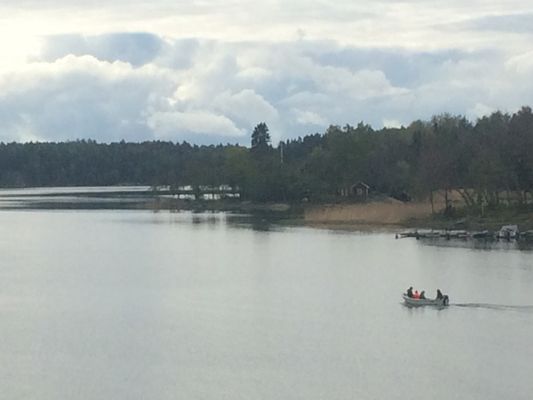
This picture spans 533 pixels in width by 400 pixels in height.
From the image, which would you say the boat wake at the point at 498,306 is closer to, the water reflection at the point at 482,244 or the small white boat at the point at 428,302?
the small white boat at the point at 428,302

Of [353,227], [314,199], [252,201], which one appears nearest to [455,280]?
[353,227]

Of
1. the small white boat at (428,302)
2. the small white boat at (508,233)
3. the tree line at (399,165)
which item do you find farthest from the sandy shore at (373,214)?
the small white boat at (428,302)

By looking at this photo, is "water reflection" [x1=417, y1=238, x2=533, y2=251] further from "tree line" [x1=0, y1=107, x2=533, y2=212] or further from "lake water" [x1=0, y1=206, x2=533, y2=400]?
"tree line" [x1=0, y1=107, x2=533, y2=212]

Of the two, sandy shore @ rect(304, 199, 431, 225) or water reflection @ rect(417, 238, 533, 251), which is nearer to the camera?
A: water reflection @ rect(417, 238, 533, 251)

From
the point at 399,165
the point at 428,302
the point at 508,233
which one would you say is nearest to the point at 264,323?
the point at 428,302

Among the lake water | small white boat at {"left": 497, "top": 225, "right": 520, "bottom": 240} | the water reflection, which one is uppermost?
small white boat at {"left": 497, "top": 225, "right": 520, "bottom": 240}

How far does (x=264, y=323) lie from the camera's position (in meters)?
37.3

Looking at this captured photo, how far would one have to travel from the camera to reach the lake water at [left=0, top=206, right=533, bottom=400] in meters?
28.8

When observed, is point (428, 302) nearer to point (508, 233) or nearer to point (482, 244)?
point (482, 244)

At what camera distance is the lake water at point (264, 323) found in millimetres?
28844

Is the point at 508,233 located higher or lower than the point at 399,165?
lower

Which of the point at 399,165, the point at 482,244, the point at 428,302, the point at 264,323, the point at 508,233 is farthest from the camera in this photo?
the point at 399,165

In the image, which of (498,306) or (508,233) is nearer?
(498,306)

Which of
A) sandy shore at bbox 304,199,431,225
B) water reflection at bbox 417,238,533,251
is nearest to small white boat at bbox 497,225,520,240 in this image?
water reflection at bbox 417,238,533,251
